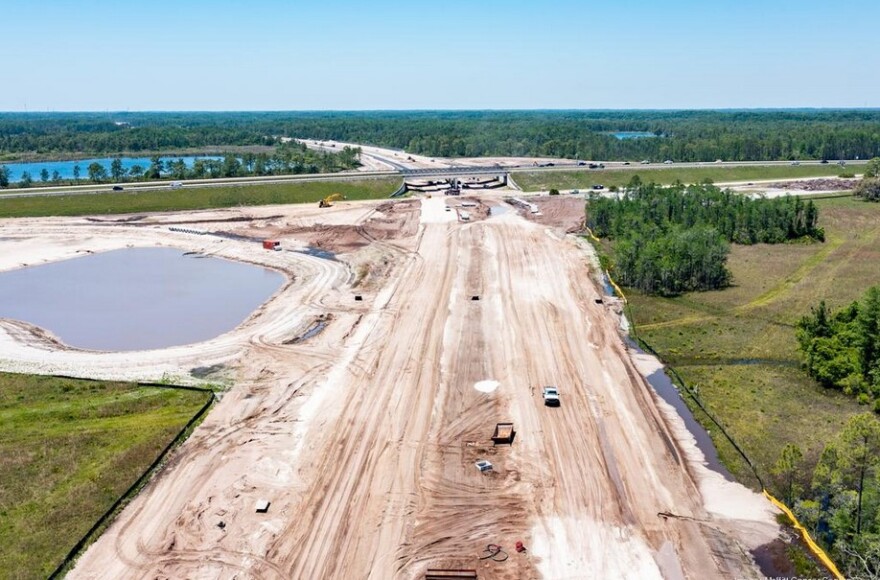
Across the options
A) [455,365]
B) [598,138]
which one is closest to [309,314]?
[455,365]

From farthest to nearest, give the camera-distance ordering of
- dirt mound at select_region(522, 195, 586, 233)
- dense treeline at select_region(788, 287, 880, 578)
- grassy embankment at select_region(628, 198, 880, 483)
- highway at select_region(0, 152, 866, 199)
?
highway at select_region(0, 152, 866, 199) < dirt mound at select_region(522, 195, 586, 233) < grassy embankment at select_region(628, 198, 880, 483) < dense treeline at select_region(788, 287, 880, 578)

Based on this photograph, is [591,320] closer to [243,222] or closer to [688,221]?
[688,221]

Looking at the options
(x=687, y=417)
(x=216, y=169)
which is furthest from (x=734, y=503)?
(x=216, y=169)

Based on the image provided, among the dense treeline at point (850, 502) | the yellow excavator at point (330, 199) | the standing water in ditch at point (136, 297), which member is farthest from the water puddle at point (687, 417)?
the yellow excavator at point (330, 199)

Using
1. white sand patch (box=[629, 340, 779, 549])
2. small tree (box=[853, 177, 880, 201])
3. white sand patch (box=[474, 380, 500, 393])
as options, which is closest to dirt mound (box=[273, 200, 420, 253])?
white sand patch (box=[474, 380, 500, 393])

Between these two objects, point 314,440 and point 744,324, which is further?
point 744,324

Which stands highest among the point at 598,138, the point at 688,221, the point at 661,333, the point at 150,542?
the point at 598,138

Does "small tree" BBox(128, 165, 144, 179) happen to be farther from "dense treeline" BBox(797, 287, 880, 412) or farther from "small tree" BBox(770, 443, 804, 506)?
"small tree" BBox(770, 443, 804, 506)
